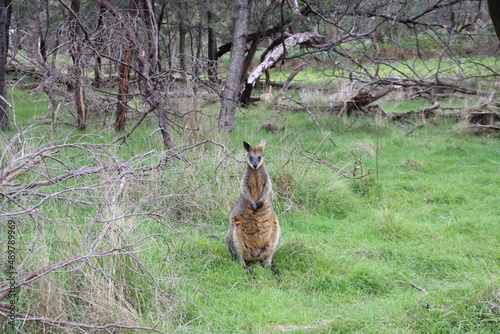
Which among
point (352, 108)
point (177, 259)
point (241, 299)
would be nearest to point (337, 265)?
point (241, 299)

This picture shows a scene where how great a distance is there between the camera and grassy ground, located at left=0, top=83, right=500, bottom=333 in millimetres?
3691

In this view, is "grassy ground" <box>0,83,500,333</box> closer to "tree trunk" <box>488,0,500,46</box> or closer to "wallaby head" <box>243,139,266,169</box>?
"wallaby head" <box>243,139,266,169</box>

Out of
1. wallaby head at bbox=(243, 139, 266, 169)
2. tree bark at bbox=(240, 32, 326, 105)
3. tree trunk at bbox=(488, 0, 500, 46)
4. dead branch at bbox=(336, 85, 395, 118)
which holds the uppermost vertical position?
tree bark at bbox=(240, 32, 326, 105)

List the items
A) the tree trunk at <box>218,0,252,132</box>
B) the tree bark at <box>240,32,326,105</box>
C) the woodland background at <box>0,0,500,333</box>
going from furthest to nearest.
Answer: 1. the tree bark at <box>240,32,326,105</box>
2. the tree trunk at <box>218,0,252,132</box>
3. the woodland background at <box>0,0,500,333</box>

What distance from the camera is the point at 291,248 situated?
17.5 ft

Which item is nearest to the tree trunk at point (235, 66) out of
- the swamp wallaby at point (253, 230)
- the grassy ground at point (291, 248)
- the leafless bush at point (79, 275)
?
the grassy ground at point (291, 248)

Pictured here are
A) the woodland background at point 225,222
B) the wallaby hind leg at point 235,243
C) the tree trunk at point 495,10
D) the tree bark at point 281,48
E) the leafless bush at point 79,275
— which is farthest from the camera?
the tree bark at point 281,48

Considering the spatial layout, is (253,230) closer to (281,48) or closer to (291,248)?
(291,248)

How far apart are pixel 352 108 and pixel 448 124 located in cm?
247

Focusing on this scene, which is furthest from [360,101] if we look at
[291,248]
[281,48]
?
[291,248]

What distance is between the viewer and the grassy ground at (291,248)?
145 inches

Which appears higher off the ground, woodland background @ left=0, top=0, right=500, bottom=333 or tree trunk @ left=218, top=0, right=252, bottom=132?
tree trunk @ left=218, top=0, right=252, bottom=132

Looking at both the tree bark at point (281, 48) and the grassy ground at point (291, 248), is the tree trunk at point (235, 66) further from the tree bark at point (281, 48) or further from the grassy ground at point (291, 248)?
the tree bark at point (281, 48)

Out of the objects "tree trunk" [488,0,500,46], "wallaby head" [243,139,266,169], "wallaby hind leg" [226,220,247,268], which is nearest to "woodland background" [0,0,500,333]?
"tree trunk" [488,0,500,46]
